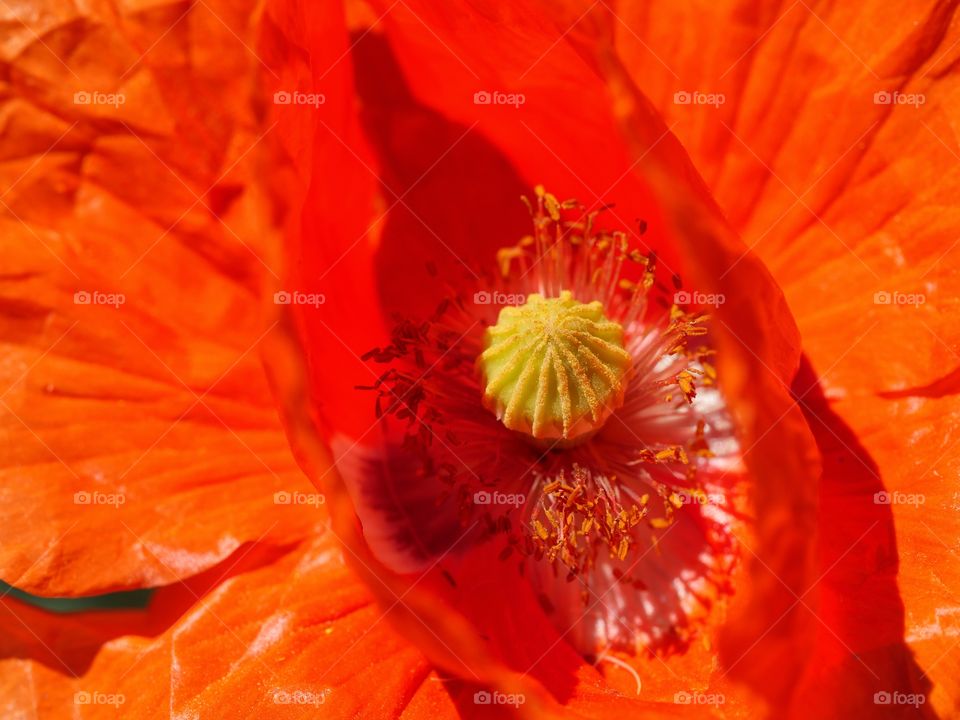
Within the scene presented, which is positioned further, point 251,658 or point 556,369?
point 556,369

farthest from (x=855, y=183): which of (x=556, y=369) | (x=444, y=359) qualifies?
(x=444, y=359)

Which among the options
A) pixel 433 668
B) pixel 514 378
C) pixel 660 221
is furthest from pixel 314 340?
pixel 660 221

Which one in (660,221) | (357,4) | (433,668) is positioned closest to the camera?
(433,668)

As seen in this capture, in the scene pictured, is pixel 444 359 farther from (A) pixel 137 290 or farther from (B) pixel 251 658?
(B) pixel 251 658

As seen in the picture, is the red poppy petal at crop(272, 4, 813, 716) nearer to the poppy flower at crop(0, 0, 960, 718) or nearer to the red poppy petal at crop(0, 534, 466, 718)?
the poppy flower at crop(0, 0, 960, 718)

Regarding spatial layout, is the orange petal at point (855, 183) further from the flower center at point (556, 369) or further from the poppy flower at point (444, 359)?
the flower center at point (556, 369)

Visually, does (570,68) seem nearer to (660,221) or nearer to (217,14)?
(660,221)

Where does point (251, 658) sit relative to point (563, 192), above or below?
below
